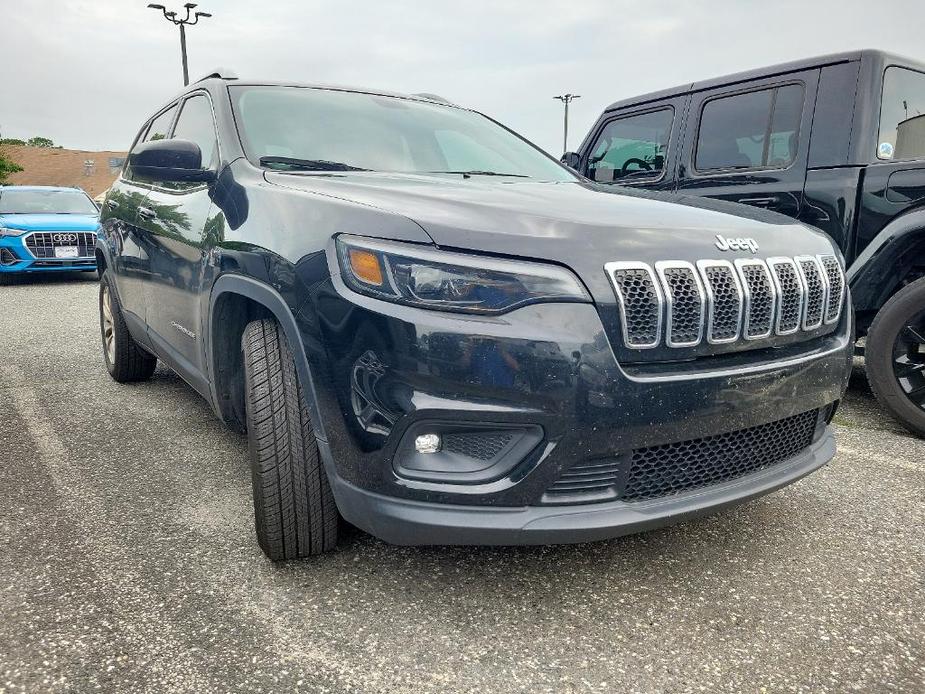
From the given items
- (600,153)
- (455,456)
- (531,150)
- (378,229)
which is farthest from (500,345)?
(600,153)

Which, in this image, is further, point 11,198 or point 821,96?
point 11,198

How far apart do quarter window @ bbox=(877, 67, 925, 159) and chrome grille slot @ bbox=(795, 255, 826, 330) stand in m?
1.96

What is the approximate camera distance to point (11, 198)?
10898 mm

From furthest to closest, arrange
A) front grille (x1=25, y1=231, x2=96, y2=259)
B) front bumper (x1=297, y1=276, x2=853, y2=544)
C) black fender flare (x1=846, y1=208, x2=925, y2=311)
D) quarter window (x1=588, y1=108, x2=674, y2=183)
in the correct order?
front grille (x1=25, y1=231, x2=96, y2=259) → quarter window (x1=588, y1=108, x2=674, y2=183) → black fender flare (x1=846, y1=208, x2=925, y2=311) → front bumper (x1=297, y1=276, x2=853, y2=544)

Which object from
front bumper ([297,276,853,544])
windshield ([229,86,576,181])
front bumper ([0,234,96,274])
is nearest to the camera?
front bumper ([297,276,853,544])

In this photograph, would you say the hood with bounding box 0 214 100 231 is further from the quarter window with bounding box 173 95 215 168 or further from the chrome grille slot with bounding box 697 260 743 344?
the chrome grille slot with bounding box 697 260 743 344

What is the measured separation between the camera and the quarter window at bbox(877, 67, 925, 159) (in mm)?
3721

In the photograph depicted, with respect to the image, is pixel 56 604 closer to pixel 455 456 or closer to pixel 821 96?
pixel 455 456

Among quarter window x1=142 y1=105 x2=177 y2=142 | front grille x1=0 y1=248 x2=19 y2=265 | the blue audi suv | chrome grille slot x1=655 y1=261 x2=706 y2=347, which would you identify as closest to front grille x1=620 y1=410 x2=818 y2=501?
chrome grille slot x1=655 y1=261 x2=706 y2=347

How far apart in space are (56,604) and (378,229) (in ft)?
4.41

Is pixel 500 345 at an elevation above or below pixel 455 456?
above

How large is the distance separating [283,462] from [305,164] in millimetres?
1144

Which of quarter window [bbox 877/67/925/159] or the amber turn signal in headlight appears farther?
quarter window [bbox 877/67/925/159]

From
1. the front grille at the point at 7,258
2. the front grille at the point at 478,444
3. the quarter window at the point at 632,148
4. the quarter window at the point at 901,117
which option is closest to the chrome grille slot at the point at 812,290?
the front grille at the point at 478,444
